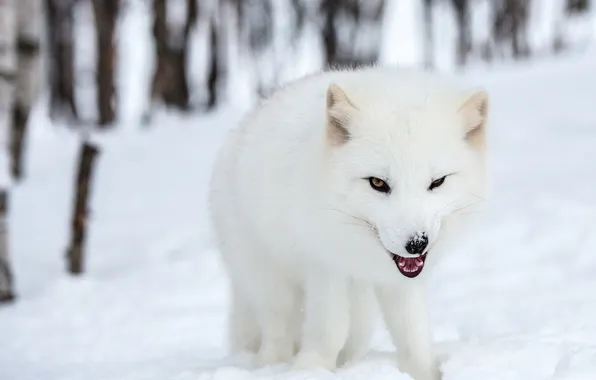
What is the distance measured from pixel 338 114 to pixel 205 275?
3849mm

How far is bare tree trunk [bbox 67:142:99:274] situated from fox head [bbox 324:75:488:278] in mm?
3896

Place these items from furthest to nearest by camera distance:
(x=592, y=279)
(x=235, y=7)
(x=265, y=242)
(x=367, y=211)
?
(x=235, y=7) < (x=592, y=279) < (x=265, y=242) < (x=367, y=211)

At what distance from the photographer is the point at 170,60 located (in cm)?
1541

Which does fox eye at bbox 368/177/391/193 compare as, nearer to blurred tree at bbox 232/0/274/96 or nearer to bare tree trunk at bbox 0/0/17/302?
bare tree trunk at bbox 0/0/17/302

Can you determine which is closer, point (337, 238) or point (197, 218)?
point (337, 238)

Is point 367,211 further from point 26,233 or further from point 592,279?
point 26,233

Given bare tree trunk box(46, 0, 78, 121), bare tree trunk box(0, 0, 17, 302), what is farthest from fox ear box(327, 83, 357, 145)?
bare tree trunk box(46, 0, 78, 121)

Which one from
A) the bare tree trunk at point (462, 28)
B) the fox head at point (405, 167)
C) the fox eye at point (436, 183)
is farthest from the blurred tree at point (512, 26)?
the fox eye at point (436, 183)

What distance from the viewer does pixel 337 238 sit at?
286cm

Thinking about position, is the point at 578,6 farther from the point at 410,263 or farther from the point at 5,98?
the point at 410,263

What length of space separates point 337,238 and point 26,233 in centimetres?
613

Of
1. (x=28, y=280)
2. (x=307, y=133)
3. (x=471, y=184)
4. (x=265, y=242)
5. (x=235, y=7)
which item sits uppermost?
(x=235, y=7)

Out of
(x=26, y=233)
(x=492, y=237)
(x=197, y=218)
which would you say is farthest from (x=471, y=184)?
(x=26, y=233)

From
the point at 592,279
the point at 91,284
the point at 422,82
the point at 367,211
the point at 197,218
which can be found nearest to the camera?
the point at 367,211
